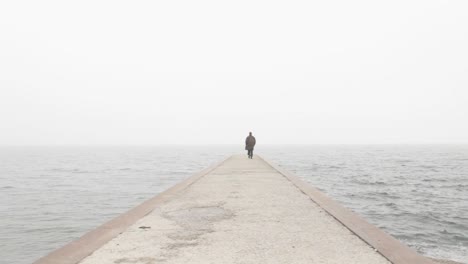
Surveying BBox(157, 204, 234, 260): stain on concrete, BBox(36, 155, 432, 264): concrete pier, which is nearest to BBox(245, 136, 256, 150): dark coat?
BBox(36, 155, 432, 264): concrete pier

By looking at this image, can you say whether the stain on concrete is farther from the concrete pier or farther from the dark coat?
the dark coat

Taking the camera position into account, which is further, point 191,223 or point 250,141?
point 250,141

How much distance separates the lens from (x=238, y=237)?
5.30 metres

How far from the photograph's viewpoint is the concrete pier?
14.5 feet

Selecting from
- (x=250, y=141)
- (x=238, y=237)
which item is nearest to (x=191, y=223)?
(x=238, y=237)

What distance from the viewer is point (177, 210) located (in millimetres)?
7602

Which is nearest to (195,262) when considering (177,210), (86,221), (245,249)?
(245,249)

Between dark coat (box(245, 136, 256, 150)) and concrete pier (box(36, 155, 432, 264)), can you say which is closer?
concrete pier (box(36, 155, 432, 264))

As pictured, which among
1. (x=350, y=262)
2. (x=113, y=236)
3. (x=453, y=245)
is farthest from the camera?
(x=453, y=245)

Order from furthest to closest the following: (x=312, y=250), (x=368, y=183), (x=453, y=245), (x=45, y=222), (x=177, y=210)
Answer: (x=368, y=183) < (x=45, y=222) < (x=453, y=245) < (x=177, y=210) < (x=312, y=250)

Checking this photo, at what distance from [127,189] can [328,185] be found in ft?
38.6

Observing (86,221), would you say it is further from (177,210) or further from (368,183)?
(368,183)

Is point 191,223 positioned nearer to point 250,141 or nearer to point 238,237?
point 238,237

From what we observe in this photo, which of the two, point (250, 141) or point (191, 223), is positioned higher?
point (250, 141)
